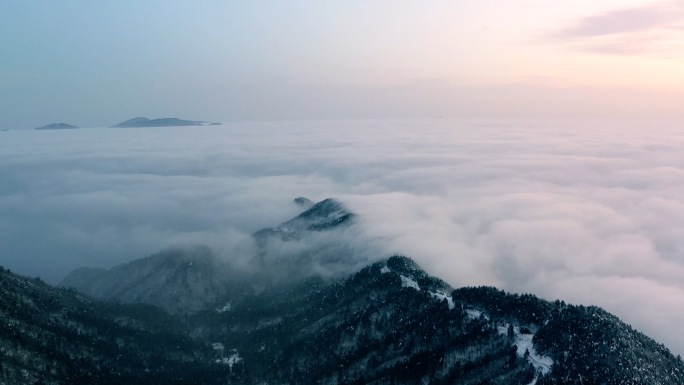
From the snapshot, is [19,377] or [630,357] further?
[19,377]

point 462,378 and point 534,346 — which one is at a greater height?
point 534,346

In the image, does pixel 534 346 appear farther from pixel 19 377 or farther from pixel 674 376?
pixel 19 377

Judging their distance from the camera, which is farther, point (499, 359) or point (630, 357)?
point (499, 359)

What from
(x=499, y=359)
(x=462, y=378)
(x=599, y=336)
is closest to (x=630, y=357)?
(x=599, y=336)

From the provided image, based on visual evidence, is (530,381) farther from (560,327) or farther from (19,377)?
(19,377)

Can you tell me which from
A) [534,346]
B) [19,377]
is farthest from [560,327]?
[19,377]

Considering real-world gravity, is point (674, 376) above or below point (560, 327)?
below

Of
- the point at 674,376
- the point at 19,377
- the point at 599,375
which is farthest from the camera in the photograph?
the point at 19,377

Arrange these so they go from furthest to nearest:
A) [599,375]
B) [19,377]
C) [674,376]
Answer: [19,377] → [674,376] → [599,375]
